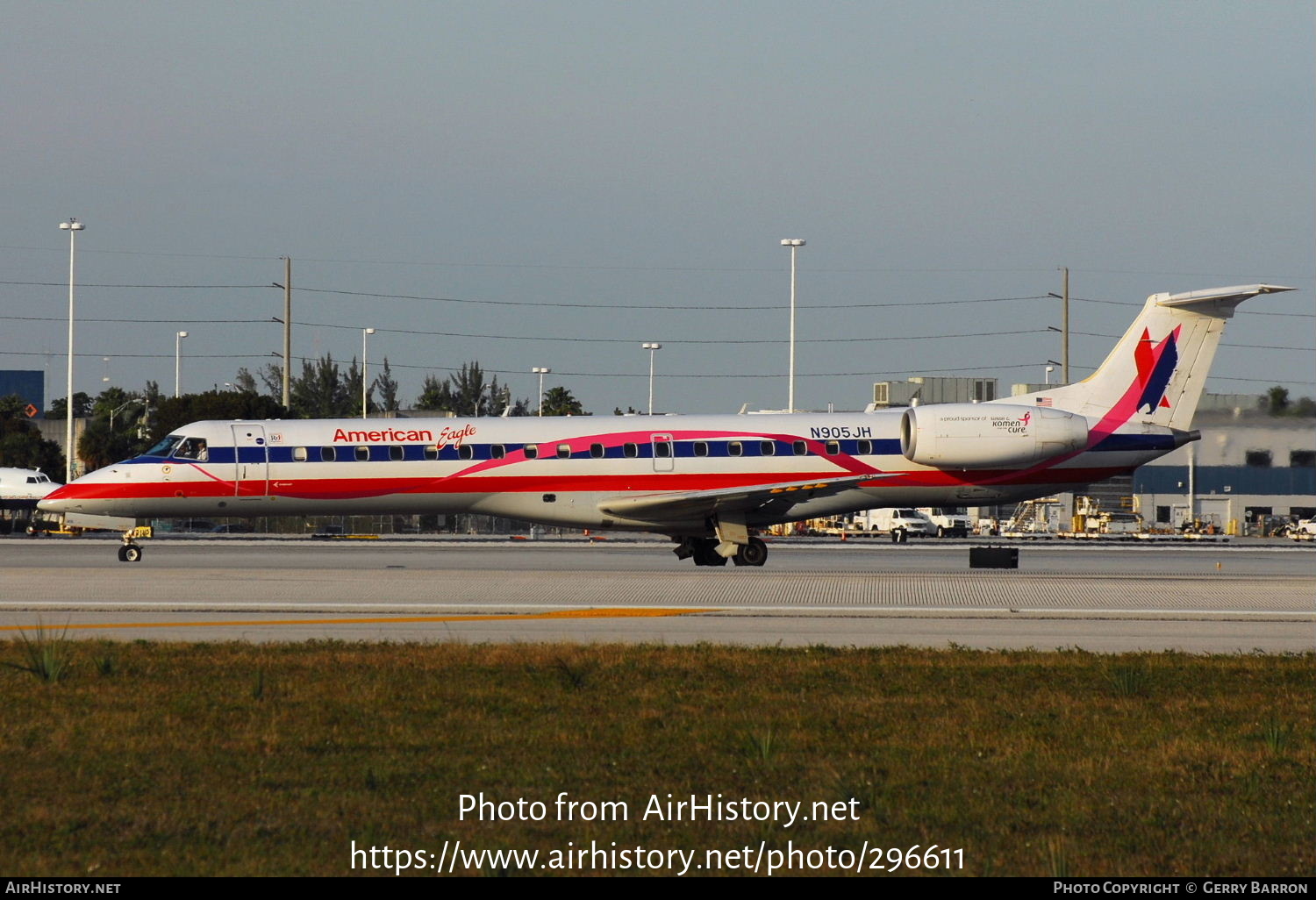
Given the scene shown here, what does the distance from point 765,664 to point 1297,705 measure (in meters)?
4.88

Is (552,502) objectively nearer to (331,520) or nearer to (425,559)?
(425,559)

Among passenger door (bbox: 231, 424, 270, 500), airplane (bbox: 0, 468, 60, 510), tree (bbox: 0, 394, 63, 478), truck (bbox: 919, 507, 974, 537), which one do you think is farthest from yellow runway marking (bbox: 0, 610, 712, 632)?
tree (bbox: 0, 394, 63, 478)

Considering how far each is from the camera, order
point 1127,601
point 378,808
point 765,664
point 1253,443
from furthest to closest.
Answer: point 1253,443 < point 1127,601 < point 765,664 < point 378,808

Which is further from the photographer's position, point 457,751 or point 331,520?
point 331,520

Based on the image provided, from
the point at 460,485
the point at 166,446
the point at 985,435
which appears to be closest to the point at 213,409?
the point at 166,446

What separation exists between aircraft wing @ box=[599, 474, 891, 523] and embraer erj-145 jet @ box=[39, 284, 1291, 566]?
51mm

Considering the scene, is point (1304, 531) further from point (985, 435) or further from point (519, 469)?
point (519, 469)

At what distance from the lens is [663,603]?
21266 mm

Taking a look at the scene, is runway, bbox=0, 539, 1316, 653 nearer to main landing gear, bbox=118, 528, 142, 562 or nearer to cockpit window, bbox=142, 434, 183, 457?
main landing gear, bbox=118, 528, 142, 562

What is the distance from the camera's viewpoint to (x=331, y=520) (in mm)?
70188

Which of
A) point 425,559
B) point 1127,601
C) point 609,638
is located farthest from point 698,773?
point 425,559

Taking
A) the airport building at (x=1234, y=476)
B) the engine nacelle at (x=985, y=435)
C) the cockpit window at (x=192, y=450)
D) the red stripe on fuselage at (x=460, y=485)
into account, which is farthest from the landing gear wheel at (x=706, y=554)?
the airport building at (x=1234, y=476)

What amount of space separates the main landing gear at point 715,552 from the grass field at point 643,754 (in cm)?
1720

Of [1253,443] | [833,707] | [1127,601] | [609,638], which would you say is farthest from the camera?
[1253,443]
